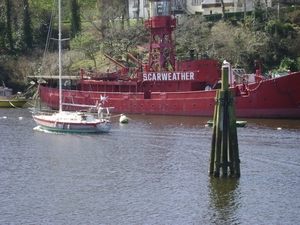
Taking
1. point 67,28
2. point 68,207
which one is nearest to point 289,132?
point 68,207

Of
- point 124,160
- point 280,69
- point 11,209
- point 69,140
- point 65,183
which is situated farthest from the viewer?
point 280,69

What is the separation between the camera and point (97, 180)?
3597 centimetres

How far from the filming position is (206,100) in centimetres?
6012

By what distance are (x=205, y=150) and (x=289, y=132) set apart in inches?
372

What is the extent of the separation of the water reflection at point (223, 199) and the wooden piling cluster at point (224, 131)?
71cm

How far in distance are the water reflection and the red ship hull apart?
24.4m

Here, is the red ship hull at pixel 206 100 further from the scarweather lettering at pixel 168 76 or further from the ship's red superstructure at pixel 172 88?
the scarweather lettering at pixel 168 76

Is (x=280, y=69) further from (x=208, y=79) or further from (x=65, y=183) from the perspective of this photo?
(x=65, y=183)

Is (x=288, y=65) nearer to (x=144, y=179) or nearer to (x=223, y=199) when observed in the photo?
(x=144, y=179)

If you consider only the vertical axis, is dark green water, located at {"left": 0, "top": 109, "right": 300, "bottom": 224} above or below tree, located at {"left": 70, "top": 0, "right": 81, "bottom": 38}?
below

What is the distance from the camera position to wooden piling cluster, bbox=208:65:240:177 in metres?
32.9

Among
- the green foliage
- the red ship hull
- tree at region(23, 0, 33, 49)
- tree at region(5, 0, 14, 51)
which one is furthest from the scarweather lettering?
tree at region(5, 0, 14, 51)

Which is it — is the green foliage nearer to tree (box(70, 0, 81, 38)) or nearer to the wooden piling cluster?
tree (box(70, 0, 81, 38))

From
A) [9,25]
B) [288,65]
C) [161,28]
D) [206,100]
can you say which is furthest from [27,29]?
[206,100]
